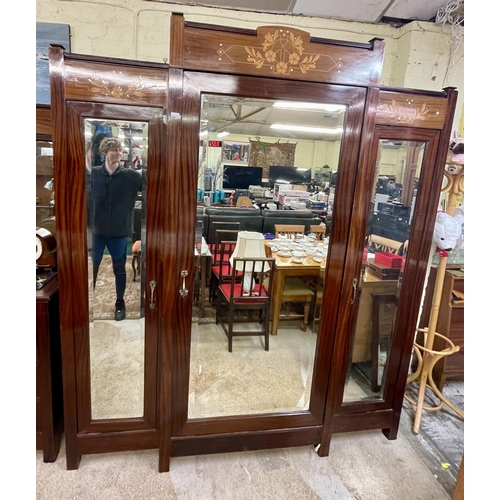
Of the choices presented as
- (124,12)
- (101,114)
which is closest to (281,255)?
(101,114)

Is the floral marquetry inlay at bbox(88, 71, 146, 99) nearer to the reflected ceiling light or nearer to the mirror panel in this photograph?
the reflected ceiling light

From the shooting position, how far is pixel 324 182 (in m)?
1.88

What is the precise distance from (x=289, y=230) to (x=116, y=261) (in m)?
1.23

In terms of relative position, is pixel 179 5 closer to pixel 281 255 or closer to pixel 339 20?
pixel 339 20

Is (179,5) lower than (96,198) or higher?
higher

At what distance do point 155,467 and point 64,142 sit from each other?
1.66 meters

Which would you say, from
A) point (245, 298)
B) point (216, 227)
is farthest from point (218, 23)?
point (245, 298)

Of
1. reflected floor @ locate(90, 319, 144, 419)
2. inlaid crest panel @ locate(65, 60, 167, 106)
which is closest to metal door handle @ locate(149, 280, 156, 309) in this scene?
reflected floor @ locate(90, 319, 144, 419)

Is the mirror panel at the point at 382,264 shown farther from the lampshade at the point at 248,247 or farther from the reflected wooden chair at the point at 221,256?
the reflected wooden chair at the point at 221,256

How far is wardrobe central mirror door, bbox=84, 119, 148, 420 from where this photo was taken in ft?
4.93

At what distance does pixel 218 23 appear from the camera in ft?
7.38

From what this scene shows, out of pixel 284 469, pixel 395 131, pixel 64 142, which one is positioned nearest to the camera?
pixel 64 142

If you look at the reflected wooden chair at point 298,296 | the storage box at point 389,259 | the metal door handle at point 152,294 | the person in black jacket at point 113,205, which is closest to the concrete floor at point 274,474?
the reflected wooden chair at point 298,296

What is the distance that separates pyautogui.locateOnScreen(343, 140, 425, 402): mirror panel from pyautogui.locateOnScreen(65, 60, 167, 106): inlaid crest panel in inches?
43.8
